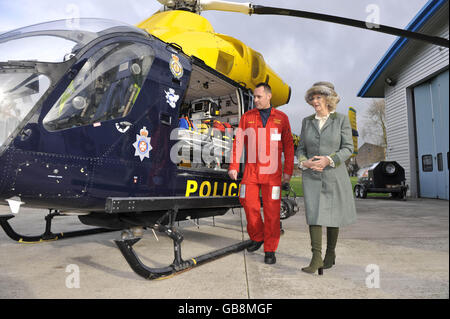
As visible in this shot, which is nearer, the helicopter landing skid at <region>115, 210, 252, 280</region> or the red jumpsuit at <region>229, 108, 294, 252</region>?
the helicopter landing skid at <region>115, 210, 252, 280</region>

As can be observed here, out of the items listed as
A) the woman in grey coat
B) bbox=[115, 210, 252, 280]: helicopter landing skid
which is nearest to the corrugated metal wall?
the woman in grey coat

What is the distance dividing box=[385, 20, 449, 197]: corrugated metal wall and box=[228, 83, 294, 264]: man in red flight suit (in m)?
9.21

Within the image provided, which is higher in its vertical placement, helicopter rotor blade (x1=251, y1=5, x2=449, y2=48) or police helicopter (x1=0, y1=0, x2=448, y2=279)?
helicopter rotor blade (x1=251, y1=5, x2=449, y2=48)

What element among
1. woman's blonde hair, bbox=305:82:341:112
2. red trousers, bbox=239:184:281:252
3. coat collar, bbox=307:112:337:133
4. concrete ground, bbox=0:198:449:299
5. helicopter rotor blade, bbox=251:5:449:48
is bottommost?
concrete ground, bbox=0:198:449:299

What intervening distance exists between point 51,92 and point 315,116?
2.24 meters

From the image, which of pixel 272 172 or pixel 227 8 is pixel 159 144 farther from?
pixel 227 8

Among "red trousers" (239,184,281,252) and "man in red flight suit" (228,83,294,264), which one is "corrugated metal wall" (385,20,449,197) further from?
"red trousers" (239,184,281,252)

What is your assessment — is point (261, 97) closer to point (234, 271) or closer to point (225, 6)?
point (234, 271)

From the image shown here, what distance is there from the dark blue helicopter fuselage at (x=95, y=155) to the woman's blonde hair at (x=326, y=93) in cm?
125

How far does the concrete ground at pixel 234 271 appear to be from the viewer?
7.06 ft

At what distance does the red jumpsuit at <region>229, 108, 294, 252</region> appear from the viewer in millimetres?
3131

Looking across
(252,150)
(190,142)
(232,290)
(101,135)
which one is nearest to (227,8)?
(190,142)

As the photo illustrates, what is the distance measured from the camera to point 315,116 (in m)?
2.86

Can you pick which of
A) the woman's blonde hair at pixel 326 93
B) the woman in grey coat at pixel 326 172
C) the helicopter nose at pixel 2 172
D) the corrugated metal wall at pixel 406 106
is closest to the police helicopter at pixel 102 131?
the helicopter nose at pixel 2 172
